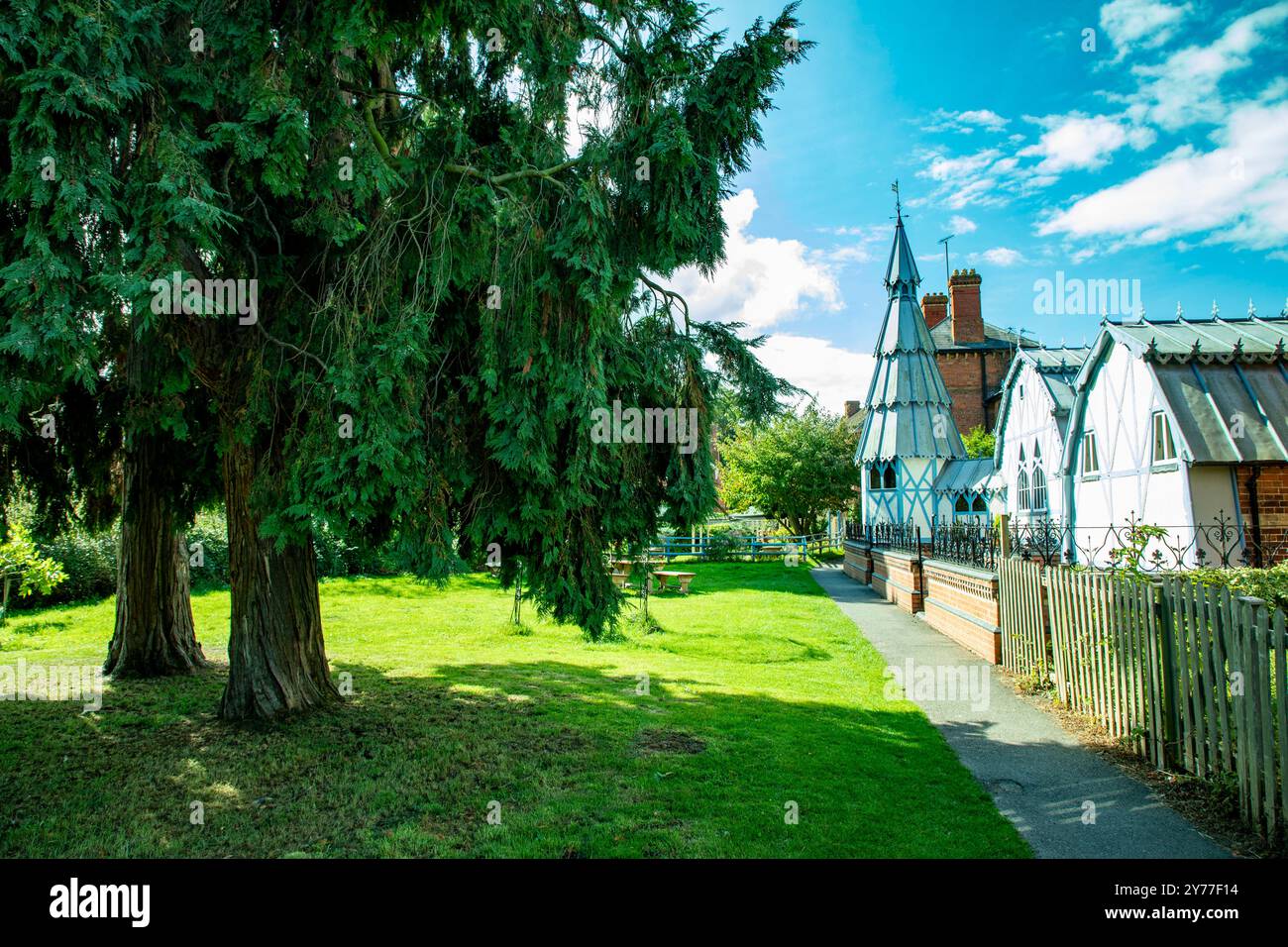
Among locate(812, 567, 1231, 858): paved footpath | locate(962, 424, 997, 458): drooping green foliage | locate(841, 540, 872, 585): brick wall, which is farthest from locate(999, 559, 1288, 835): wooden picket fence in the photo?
locate(962, 424, 997, 458): drooping green foliage

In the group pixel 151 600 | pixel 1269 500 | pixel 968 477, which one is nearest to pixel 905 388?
pixel 968 477

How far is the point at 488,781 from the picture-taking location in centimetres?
578

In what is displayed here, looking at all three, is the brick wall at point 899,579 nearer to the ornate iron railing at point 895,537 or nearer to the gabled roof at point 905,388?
the ornate iron railing at point 895,537

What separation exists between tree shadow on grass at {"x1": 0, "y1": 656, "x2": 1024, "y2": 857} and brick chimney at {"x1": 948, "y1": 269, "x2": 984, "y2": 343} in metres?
33.6

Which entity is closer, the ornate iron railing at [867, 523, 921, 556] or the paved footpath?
the paved footpath

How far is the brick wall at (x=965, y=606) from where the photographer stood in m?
10.3

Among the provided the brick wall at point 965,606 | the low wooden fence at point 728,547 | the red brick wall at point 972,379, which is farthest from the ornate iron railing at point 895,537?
the red brick wall at point 972,379

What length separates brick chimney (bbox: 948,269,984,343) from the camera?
121ft

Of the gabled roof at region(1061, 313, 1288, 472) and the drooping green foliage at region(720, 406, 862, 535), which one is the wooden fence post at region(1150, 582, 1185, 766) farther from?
the drooping green foliage at region(720, 406, 862, 535)

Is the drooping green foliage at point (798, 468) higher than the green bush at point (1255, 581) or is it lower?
higher

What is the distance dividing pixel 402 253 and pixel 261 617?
3.90 metres

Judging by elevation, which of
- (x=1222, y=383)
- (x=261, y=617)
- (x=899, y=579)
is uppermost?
(x=1222, y=383)

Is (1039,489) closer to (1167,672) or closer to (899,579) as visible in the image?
(899,579)

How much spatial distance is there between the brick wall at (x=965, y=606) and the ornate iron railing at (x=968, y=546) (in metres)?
0.29
